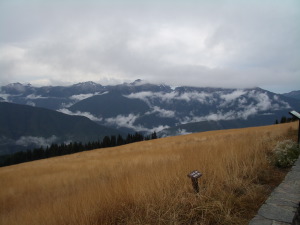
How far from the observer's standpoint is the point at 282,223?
9.20ft

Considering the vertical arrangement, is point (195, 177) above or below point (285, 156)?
above

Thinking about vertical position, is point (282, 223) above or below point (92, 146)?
above

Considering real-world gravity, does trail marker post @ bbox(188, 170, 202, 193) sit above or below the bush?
above

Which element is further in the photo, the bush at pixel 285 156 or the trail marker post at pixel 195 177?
the bush at pixel 285 156

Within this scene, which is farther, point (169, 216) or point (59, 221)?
point (59, 221)

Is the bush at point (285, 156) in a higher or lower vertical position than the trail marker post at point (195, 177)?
lower

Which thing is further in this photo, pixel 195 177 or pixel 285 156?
pixel 285 156

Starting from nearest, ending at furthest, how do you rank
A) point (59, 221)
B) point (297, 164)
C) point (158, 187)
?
point (59, 221) → point (158, 187) → point (297, 164)

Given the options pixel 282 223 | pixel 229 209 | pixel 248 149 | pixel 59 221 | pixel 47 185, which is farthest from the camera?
pixel 47 185

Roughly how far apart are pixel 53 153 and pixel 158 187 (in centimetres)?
8604

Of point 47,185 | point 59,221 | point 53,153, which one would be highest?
point 59,221

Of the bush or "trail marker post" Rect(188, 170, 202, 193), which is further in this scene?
the bush

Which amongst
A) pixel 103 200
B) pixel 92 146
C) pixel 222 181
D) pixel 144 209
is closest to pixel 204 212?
pixel 144 209

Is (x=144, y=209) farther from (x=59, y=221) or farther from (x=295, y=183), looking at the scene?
(x=295, y=183)
